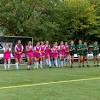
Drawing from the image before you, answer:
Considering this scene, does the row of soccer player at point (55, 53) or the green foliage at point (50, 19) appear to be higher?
the green foliage at point (50, 19)

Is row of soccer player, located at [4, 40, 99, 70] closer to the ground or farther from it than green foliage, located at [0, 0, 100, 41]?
closer to the ground

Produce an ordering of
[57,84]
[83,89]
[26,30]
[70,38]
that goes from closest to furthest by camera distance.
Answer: [83,89] → [57,84] → [26,30] → [70,38]

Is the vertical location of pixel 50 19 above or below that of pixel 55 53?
above

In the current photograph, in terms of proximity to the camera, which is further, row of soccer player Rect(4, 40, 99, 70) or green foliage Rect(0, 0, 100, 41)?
green foliage Rect(0, 0, 100, 41)

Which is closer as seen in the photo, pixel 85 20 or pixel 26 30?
pixel 26 30

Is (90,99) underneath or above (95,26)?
underneath

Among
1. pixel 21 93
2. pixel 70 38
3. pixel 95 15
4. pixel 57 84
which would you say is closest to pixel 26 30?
pixel 70 38

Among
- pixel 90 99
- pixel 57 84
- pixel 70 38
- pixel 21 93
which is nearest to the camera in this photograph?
pixel 90 99

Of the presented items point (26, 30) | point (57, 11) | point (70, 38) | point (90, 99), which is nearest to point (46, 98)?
point (90, 99)

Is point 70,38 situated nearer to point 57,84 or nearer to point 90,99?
point 57,84

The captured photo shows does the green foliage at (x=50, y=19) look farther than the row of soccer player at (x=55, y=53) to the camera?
Yes

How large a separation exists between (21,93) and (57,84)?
10.5 ft

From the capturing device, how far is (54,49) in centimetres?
3177

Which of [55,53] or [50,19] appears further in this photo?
[50,19]
